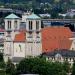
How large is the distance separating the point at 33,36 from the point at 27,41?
0.33 metres

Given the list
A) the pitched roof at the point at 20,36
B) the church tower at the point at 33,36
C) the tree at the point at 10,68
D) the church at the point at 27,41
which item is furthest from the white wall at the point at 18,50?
the tree at the point at 10,68

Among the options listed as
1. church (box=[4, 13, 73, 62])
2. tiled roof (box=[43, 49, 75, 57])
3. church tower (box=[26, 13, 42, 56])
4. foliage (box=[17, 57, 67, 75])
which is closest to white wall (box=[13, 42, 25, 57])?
church (box=[4, 13, 73, 62])

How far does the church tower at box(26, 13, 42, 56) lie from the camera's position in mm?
35281

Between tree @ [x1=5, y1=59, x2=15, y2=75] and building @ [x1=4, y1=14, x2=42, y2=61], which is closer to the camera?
tree @ [x1=5, y1=59, x2=15, y2=75]

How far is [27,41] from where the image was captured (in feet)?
117

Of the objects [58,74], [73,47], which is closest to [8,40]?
[73,47]

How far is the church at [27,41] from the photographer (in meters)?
35.4

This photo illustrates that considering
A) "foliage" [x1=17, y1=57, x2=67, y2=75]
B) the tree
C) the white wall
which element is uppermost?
"foliage" [x1=17, y1=57, x2=67, y2=75]

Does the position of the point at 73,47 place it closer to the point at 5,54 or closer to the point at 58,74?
the point at 5,54

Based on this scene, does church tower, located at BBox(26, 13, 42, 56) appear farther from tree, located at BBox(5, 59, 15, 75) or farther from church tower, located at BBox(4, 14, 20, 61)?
tree, located at BBox(5, 59, 15, 75)

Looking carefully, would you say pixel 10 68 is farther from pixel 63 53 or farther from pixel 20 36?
pixel 20 36

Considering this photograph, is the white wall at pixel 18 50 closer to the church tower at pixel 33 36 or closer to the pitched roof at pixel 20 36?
the pitched roof at pixel 20 36

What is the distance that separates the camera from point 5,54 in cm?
3575

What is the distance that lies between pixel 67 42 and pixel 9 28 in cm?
261
